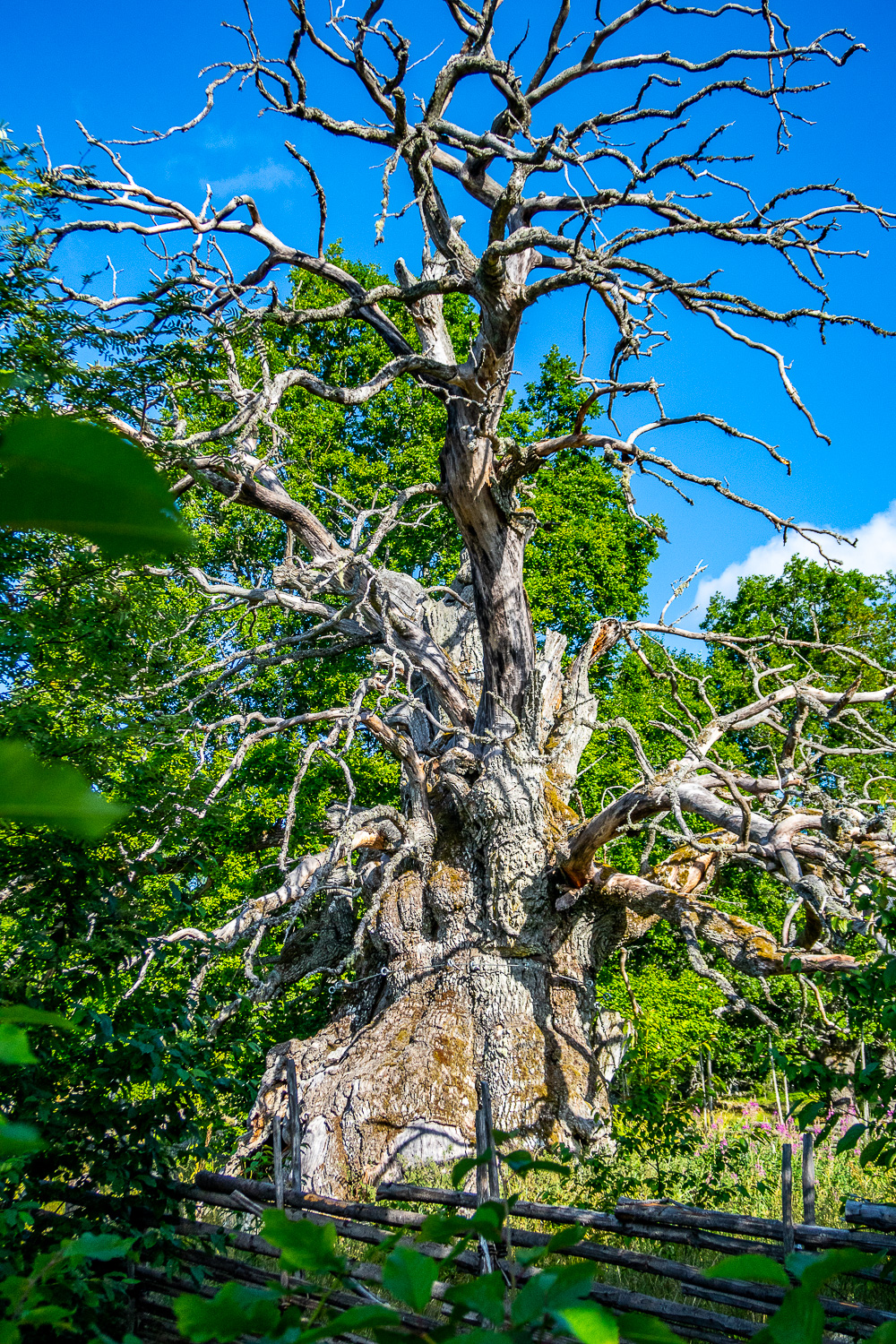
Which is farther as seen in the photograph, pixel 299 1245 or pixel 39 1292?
pixel 39 1292

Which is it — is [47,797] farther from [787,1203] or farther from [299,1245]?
[787,1203]

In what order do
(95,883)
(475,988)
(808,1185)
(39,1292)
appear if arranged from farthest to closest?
(475,988), (808,1185), (95,883), (39,1292)

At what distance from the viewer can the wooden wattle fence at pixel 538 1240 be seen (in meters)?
3.05

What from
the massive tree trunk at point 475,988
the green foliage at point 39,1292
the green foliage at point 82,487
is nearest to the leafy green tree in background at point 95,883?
the green foliage at point 82,487

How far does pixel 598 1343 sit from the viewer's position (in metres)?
0.46

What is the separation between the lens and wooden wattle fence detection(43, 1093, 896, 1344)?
120 inches

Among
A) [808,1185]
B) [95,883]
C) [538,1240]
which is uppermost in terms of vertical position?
[95,883]

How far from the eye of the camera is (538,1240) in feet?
12.4

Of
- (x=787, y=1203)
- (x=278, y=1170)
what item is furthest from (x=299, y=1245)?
(x=278, y=1170)

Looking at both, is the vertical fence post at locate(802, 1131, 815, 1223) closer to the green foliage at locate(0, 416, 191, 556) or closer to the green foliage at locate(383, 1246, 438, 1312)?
the green foliage at locate(383, 1246, 438, 1312)

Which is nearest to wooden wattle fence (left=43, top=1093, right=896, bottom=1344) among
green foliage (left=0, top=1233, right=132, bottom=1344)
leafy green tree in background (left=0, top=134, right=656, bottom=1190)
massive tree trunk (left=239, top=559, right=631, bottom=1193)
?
leafy green tree in background (left=0, top=134, right=656, bottom=1190)

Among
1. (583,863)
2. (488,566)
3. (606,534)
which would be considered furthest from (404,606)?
(606,534)

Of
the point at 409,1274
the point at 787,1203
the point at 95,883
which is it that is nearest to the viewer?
the point at 409,1274

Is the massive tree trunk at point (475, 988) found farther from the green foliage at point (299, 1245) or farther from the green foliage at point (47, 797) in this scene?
the green foliage at point (47, 797)
